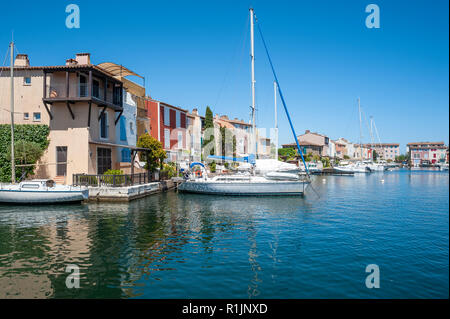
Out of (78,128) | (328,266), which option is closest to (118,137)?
(78,128)

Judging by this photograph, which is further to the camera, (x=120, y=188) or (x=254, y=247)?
(x=120, y=188)

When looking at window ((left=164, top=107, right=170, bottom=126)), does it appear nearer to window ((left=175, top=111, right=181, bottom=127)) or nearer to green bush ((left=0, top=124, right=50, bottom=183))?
window ((left=175, top=111, right=181, bottom=127))

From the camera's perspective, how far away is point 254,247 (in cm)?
1184

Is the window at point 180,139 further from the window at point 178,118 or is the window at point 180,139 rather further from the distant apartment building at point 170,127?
the window at point 178,118

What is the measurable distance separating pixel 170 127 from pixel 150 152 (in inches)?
449

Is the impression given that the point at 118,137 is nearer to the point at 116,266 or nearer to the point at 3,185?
the point at 3,185

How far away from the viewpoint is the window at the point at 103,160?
25875mm

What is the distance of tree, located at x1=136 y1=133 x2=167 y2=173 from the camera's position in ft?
98.2

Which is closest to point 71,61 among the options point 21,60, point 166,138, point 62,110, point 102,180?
point 21,60

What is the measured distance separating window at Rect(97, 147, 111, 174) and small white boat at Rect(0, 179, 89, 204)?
4.92 metres

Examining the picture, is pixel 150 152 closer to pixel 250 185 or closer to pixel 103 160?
pixel 103 160

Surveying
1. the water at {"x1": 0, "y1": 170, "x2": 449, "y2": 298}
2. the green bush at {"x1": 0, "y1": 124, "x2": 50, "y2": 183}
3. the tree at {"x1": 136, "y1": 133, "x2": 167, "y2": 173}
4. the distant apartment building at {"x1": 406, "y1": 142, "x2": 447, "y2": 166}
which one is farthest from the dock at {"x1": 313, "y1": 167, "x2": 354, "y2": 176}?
the green bush at {"x1": 0, "y1": 124, "x2": 50, "y2": 183}

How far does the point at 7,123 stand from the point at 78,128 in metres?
5.89
